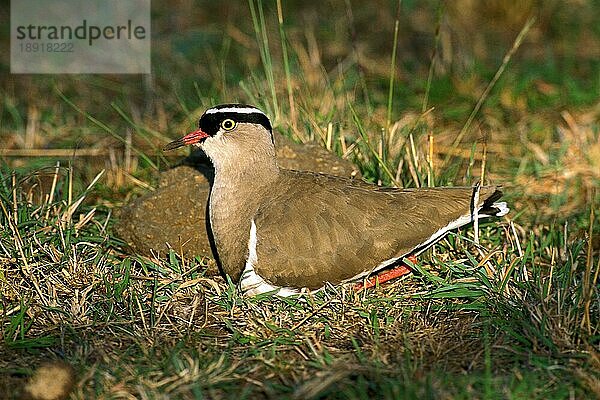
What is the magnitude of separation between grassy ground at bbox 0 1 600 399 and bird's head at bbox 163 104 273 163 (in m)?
0.68

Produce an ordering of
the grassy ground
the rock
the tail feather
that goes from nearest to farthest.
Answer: the grassy ground
the tail feather
the rock

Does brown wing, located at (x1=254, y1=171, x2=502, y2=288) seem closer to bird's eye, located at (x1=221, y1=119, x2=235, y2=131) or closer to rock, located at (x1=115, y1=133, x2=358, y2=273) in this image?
bird's eye, located at (x1=221, y1=119, x2=235, y2=131)

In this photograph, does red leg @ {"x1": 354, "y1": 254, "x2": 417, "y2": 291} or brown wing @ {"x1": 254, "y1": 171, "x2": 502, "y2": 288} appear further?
red leg @ {"x1": 354, "y1": 254, "x2": 417, "y2": 291}

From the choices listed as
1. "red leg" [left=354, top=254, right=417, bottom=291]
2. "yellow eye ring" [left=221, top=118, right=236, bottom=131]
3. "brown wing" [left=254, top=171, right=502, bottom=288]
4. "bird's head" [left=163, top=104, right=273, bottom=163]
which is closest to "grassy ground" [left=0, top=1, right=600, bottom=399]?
"red leg" [left=354, top=254, right=417, bottom=291]

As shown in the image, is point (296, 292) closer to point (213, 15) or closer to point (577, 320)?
point (577, 320)

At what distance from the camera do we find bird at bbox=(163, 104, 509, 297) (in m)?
4.37

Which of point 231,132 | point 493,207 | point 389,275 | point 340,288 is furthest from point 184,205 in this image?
point 493,207

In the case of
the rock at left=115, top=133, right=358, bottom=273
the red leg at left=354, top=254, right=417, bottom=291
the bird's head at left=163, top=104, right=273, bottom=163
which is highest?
the bird's head at left=163, top=104, right=273, bottom=163

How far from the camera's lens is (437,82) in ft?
23.8

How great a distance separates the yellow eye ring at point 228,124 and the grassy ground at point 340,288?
78cm

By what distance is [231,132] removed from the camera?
4.54m

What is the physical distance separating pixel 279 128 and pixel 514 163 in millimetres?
1804

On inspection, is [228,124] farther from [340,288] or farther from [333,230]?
[340,288]

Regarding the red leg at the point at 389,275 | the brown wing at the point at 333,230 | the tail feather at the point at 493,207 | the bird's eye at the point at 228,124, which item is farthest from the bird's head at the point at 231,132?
the tail feather at the point at 493,207
